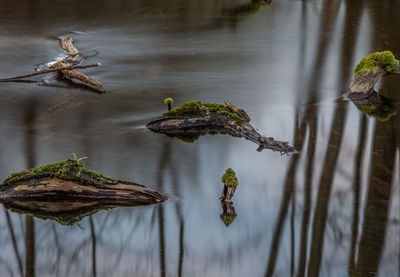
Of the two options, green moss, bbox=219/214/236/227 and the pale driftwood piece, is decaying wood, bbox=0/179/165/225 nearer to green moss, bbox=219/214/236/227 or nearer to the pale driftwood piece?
green moss, bbox=219/214/236/227

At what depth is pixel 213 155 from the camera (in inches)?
222

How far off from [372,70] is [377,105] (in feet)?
1.86

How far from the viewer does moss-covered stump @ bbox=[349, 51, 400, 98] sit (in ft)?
23.9

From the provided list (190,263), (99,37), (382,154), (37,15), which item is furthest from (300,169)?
(37,15)

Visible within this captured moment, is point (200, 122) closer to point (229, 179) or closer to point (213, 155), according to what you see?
point (213, 155)

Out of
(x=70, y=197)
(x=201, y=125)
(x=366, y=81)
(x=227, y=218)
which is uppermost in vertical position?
(x=366, y=81)

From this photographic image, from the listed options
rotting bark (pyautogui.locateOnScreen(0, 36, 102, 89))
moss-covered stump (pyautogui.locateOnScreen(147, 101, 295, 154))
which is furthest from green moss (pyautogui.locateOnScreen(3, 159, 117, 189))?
rotting bark (pyautogui.locateOnScreen(0, 36, 102, 89))

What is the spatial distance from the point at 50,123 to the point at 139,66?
9.18 ft

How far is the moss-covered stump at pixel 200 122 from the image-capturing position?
Answer: 240 inches

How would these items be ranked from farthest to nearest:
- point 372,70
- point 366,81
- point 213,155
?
point 366,81 → point 372,70 → point 213,155

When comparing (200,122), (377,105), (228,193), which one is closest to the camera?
(228,193)

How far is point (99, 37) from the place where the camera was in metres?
10.8

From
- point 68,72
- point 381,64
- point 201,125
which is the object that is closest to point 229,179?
point 201,125

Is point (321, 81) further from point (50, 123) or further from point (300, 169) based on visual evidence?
point (50, 123)
